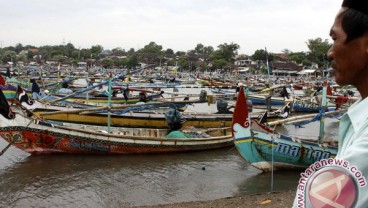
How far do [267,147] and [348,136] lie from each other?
1148 centimetres

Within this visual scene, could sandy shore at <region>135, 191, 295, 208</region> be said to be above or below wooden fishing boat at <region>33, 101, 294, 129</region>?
below

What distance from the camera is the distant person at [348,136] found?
787 mm

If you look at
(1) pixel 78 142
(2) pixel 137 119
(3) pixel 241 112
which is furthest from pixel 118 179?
(2) pixel 137 119

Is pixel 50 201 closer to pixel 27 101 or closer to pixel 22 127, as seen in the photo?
pixel 22 127

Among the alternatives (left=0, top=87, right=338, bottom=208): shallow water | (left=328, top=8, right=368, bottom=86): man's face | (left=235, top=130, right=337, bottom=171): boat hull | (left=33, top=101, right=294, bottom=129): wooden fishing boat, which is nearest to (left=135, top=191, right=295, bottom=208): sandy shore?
(left=0, top=87, right=338, bottom=208): shallow water

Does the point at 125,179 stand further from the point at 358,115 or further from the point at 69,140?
the point at 358,115

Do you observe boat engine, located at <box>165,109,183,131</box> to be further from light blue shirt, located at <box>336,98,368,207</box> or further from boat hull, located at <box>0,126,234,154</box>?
light blue shirt, located at <box>336,98,368,207</box>

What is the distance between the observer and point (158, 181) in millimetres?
11758

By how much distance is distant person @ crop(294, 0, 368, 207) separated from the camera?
79 centimetres

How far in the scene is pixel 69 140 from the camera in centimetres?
1417

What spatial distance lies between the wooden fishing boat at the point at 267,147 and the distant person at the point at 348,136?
34.8 ft

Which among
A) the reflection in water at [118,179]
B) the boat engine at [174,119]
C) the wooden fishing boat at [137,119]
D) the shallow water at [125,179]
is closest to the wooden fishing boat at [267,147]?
the shallow water at [125,179]

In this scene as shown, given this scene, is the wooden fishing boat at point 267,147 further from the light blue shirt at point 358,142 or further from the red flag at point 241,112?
the light blue shirt at point 358,142

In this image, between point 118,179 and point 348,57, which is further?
point 118,179
